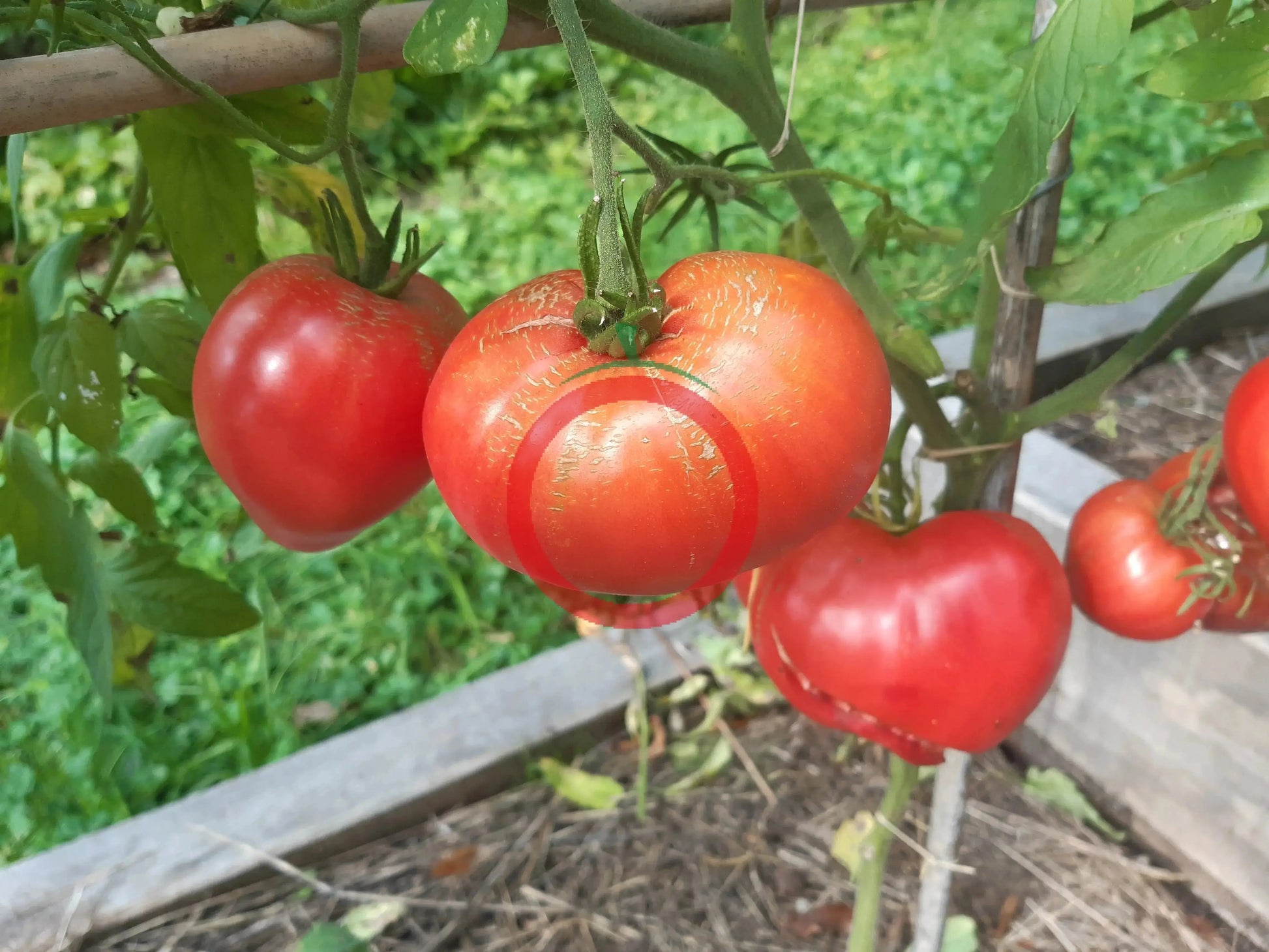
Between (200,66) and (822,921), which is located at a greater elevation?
(200,66)

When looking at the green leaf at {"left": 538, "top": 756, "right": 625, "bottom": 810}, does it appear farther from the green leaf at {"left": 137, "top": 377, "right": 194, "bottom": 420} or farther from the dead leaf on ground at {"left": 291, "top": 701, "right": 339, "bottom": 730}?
the green leaf at {"left": 137, "top": 377, "right": 194, "bottom": 420}

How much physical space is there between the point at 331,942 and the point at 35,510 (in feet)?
1.57

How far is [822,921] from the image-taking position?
3.38 ft

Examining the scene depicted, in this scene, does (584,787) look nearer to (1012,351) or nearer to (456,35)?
(1012,351)

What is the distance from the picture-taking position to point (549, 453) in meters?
0.31

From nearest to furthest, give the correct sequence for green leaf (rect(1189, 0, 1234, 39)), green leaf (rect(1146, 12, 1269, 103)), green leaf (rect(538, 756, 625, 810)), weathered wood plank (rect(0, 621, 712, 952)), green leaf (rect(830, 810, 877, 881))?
green leaf (rect(1146, 12, 1269, 103)) → green leaf (rect(1189, 0, 1234, 39)) → green leaf (rect(830, 810, 877, 881)) → weathered wood plank (rect(0, 621, 712, 952)) → green leaf (rect(538, 756, 625, 810))

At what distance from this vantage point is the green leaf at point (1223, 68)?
1.34 ft

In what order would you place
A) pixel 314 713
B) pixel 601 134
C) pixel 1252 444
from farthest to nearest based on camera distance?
pixel 314 713
pixel 1252 444
pixel 601 134

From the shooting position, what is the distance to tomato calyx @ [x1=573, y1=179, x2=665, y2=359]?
30 centimetres

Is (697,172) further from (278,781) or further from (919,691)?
(278,781)

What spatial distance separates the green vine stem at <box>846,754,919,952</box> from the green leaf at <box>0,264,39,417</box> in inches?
26.4

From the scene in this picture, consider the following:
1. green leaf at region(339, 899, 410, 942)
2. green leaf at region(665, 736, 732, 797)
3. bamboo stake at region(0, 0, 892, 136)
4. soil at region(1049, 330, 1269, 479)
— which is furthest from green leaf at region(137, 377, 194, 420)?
soil at region(1049, 330, 1269, 479)

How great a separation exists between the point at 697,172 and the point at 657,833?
3.05ft

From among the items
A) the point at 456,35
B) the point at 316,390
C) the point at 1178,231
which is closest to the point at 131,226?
the point at 316,390
